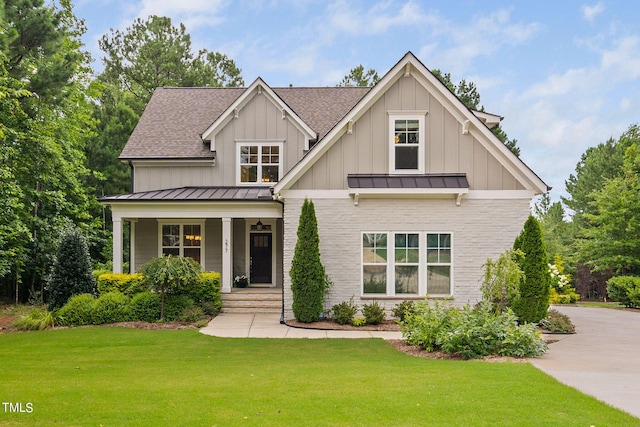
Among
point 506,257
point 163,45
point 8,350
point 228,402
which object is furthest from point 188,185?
point 163,45

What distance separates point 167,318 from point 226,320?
64.5 inches

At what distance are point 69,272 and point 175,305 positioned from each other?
3.49 metres

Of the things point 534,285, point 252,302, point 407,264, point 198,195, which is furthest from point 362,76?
point 534,285

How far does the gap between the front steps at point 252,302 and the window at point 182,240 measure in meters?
3.14

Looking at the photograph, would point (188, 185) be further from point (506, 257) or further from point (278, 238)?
point (506, 257)

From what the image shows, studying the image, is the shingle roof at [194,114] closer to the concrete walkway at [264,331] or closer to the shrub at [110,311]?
the shrub at [110,311]

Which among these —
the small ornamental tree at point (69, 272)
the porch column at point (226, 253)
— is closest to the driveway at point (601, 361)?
the porch column at point (226, 253)

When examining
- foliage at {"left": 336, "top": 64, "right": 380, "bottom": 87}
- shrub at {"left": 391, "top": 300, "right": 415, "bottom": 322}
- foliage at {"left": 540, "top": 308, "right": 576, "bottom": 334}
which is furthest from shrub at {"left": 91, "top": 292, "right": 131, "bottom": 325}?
foliage at {"left": 336, "top": 64, "right": 380, "bottom": 87}

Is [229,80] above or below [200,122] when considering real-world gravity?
above

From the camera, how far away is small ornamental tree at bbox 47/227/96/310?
14.7 m

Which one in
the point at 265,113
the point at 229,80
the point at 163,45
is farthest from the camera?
the point at 229,80

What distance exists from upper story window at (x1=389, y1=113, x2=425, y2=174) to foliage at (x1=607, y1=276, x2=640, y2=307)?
12.0 metres

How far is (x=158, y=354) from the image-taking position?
32.1 ft

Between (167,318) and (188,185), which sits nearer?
(167,318)
